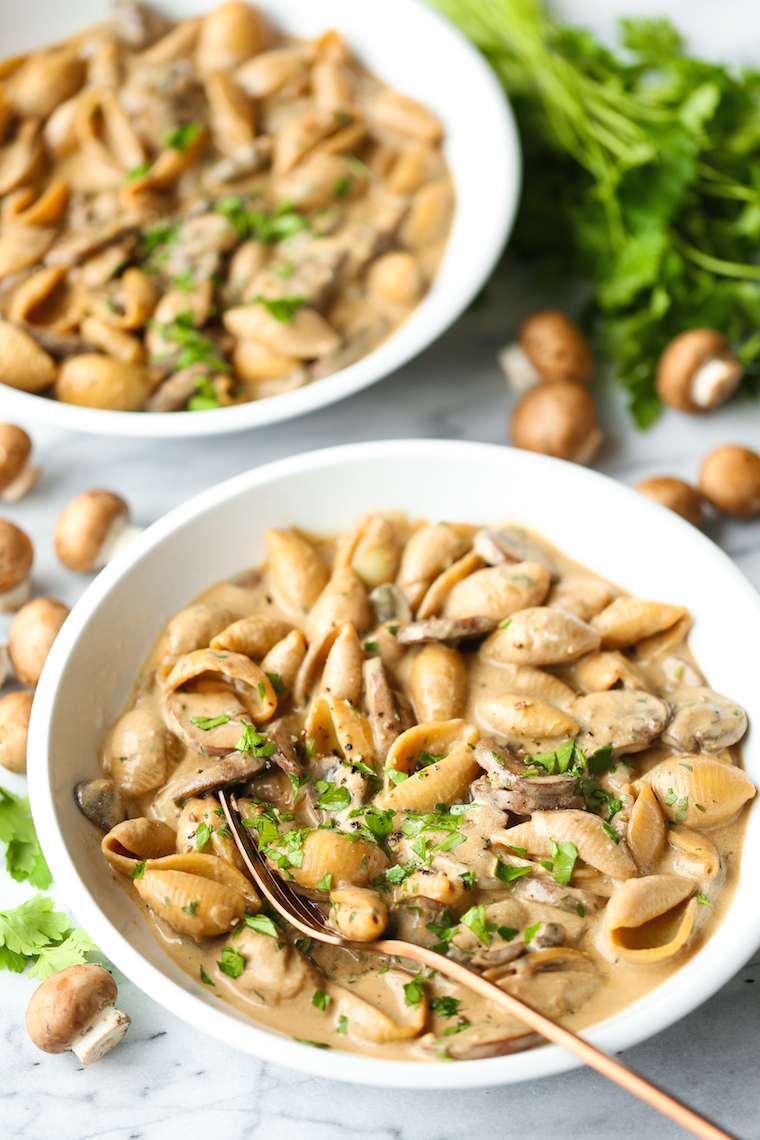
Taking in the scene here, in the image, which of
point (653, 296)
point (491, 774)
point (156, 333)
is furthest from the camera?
point (653, 296)

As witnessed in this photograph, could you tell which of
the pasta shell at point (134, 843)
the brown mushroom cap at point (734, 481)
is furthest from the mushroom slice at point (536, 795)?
the brown mushroom cap at point (734, 481)

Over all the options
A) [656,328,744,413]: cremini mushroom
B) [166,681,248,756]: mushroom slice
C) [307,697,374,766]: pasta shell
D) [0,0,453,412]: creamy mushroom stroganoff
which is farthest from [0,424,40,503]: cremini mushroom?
[656,328,744,413]: cremini mushroom

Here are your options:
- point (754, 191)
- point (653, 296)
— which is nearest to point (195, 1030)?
point (653, 296)

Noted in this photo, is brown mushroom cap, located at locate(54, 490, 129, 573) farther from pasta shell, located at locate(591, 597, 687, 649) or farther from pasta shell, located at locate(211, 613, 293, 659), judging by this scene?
pasta shell, located at locate(591, 597, 687, 649)

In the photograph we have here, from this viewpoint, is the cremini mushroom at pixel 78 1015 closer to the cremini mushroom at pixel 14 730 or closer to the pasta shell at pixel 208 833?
the pasta shell at pixel 208 833

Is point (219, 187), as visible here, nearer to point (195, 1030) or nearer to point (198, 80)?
point (198, 80)

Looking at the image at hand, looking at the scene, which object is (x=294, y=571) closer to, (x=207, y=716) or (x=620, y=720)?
(x=207, y=716)

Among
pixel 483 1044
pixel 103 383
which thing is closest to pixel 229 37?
pixel 103 383
